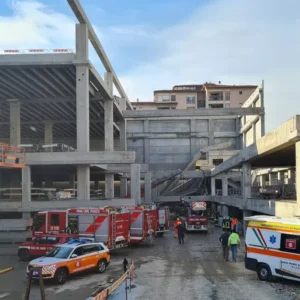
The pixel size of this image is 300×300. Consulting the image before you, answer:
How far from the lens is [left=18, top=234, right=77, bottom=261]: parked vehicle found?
2056 cm

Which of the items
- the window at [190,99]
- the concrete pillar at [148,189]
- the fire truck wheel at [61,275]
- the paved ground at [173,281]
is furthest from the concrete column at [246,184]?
the window at [190,99]

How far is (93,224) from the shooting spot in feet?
75.0

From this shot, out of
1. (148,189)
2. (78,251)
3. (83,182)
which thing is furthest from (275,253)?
(148,189)

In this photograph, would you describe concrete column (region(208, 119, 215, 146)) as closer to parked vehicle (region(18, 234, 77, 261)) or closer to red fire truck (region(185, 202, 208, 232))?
red fire truck (region(185, 202, 208, 232))

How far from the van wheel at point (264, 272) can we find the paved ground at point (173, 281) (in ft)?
0.99

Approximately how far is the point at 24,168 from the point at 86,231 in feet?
48.1

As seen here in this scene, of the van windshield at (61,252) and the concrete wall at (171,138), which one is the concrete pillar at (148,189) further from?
the van windshield at (61,252)

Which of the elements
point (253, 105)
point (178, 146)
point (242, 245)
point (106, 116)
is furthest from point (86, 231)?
point (178, 146)

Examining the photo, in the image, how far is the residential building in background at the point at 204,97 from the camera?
104 m

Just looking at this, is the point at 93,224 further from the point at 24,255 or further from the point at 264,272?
the point at 264,272

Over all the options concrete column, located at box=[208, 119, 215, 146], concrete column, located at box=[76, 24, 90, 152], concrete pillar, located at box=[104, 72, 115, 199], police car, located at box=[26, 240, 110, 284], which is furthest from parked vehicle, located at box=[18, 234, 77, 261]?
concrete column, located at box=[208, 119, 215, 146]

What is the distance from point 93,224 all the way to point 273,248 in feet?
36.2

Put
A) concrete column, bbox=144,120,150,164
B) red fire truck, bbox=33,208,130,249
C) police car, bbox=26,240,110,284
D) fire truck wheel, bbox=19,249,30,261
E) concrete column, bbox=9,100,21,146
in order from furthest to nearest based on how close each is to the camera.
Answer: concrete column, bbox=144,120,150,164
concrete column, bbox=9,100,21,146
red fire truck, bbox=33,208,130,249
fire truck wheel, bbox=19,249,30,261
police car, bbox=26,240,110,284

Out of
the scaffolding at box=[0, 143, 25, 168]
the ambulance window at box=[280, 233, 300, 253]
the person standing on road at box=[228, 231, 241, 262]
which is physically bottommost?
the person standing on road at box=[228, 231, 241, 262]
